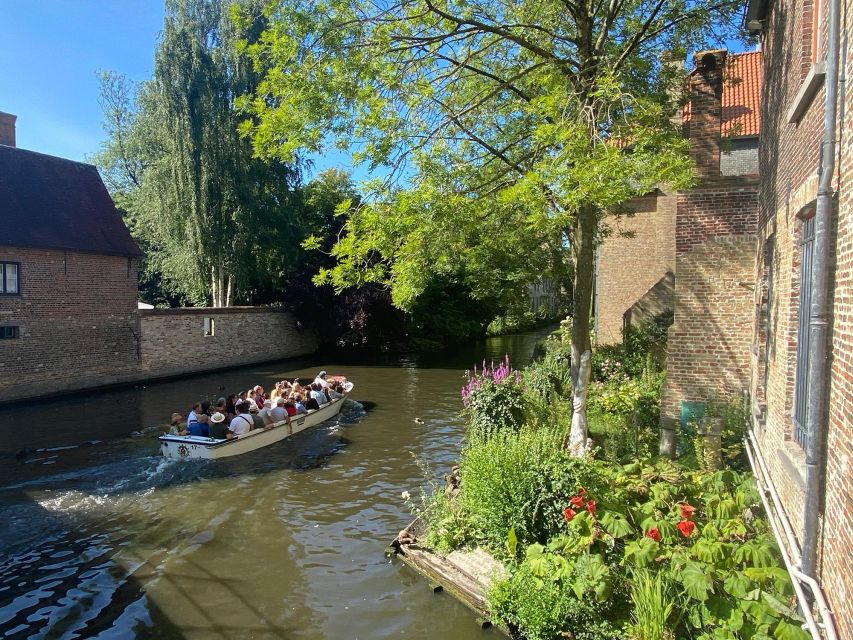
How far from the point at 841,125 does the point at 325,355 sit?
1085 inches

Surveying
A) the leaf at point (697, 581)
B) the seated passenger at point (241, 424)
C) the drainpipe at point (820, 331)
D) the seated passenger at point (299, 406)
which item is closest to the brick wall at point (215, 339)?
the seated passenger at point (299, 406)

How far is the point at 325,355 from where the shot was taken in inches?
1183

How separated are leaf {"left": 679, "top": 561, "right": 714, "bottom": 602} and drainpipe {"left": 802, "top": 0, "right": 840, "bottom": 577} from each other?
63 centimetres

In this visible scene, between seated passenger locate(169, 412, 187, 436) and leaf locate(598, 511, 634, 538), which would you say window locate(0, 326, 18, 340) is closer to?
seated passenger locate(169, 412, 187, 436)

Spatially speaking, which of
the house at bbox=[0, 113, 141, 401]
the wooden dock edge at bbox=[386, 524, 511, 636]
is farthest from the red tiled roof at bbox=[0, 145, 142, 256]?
the wooden dock edge at bbox=[386, 524, 511, 636]

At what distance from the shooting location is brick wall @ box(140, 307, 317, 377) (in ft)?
70.7

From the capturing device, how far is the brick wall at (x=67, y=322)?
17297mm

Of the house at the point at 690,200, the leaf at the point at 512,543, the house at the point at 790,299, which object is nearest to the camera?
the house at the point at 790,299

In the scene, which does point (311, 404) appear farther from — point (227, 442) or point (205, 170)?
point (205, 170)

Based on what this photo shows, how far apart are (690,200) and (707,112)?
1400 millimetres

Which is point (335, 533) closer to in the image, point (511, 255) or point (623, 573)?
point (623, 573)

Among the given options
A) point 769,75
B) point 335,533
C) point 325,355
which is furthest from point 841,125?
point 325,355

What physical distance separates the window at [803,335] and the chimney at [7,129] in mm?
23890

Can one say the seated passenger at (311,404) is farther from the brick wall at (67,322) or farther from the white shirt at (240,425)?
the brick wall at (67,322)
